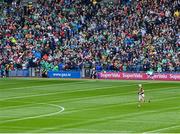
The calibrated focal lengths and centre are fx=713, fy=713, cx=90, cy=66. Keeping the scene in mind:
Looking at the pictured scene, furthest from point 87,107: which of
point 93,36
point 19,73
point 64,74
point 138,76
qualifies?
point 19,73

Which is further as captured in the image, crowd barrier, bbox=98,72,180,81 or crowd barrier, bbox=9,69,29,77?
crowd barrier, bbox=9,69,29,77

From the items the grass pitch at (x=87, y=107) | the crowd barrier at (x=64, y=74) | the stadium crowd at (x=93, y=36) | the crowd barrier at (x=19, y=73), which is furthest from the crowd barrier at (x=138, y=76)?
the crowd barrier at (x=19, y=73)

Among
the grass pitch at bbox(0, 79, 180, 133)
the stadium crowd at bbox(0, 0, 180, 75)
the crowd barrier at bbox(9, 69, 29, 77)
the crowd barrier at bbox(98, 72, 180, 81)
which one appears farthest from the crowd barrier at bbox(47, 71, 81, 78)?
the grass pitch at bbox(0, 79, 180, 133)

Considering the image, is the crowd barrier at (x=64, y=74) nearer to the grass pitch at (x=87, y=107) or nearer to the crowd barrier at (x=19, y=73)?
the crowd barrier at (x=19, y=73)

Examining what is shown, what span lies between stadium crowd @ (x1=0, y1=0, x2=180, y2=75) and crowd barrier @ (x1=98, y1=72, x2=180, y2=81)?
2.00ft

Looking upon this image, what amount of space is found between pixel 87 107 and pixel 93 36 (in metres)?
31.3

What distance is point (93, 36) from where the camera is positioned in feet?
267

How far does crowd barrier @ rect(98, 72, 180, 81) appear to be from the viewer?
241 feet

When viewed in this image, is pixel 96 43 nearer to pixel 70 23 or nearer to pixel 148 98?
pixel 70 23

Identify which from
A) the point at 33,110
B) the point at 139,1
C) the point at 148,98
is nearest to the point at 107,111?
the point at 33,110

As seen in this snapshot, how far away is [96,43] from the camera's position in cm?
8050

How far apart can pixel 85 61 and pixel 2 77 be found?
1041cm

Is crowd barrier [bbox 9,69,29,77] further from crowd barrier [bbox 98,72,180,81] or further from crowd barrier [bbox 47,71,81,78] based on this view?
crowd barrier [bbox 98,72,180,81]

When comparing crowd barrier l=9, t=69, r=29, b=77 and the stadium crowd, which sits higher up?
the stadium crowd
